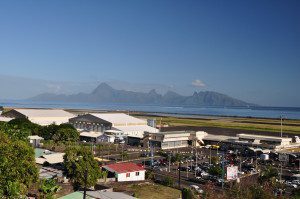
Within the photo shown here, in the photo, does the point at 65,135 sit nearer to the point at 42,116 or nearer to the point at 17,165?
the point at 42,116

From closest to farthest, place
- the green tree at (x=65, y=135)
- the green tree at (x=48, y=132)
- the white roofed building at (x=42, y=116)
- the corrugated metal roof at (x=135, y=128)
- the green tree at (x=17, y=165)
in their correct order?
the green tree at (x=17, y=165) < the green tree at (x=65, y=135) < the green tree at (x=48, y=132) < the corrugated metal roof at (x=135, y=128) < the white roofed building at (x=42, y=116)

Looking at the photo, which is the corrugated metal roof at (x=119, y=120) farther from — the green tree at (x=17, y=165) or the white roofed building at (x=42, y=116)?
the green tree at (x=17, y=165)

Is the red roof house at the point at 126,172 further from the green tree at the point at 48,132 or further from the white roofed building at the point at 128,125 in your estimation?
the white roofed building at the point at 128,125

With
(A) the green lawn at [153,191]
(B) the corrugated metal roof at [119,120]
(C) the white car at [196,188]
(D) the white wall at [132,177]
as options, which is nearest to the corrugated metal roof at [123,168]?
(D) the white wall at [132,177]

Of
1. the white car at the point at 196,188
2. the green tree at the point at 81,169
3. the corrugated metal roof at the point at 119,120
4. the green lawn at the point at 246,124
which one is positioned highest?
the corrugated metal roof at the point at 119,120

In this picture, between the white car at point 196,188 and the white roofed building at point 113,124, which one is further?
the white roofed building at point 113,124

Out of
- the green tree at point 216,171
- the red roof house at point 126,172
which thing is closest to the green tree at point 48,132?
the red roof house at point 126,172

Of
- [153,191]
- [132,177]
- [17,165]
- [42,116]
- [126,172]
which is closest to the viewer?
[17,165]

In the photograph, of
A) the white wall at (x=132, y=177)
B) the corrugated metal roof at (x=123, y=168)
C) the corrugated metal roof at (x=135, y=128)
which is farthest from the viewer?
the corrugated metal roof at (x=135, y=128)

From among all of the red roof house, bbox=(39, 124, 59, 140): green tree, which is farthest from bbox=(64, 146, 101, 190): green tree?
bbox=(39, 124, 59, 140): green tree

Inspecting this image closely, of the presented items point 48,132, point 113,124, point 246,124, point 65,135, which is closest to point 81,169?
point 65,135

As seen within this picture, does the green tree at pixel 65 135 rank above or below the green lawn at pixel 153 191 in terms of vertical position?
above
